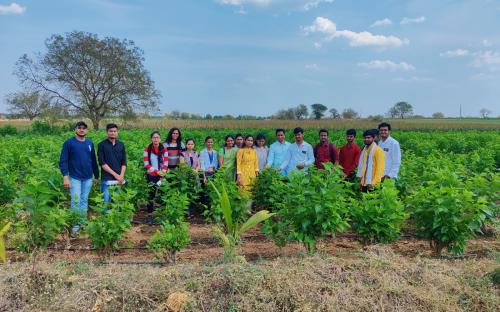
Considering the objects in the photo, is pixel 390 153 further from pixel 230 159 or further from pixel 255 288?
pixel 255 288

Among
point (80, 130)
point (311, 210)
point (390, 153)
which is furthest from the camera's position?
point (390, 153)

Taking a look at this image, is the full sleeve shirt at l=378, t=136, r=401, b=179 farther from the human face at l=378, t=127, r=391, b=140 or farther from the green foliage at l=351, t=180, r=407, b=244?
the green foliage at l=351, t=180, r=407, b=244

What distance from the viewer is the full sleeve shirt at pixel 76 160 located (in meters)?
6.12

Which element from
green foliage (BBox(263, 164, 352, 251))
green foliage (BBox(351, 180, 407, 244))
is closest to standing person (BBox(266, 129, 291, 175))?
green foliage (BBox(263, 164, 352, 251))

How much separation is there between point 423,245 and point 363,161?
157cm

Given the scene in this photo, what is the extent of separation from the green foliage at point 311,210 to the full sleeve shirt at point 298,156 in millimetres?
2478

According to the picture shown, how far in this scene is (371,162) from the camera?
625 cm

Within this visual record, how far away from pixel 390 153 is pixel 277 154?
212 cm

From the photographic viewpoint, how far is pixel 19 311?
3545mm

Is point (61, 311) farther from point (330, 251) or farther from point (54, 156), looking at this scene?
point (54, 156)

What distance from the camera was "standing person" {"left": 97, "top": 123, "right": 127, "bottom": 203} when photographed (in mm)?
6410

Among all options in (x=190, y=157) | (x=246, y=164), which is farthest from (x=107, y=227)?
(x=246, y=164)

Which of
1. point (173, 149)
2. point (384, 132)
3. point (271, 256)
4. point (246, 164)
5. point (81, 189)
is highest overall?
point (384, 132)

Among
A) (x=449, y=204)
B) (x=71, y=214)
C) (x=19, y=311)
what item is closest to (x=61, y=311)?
(x=19, y=311)
